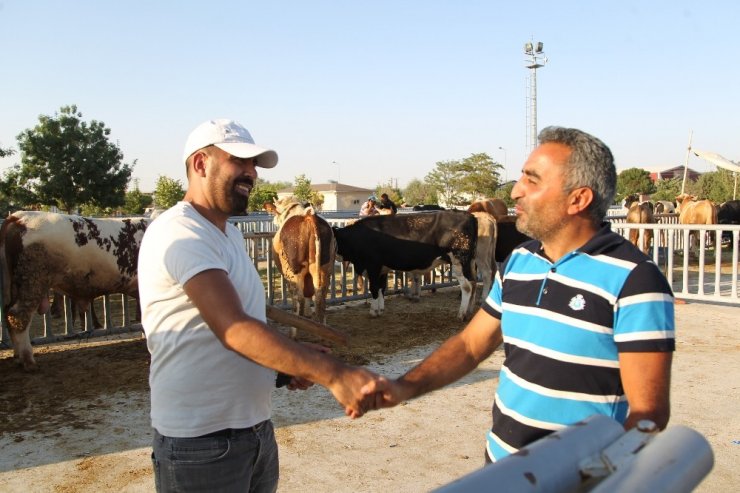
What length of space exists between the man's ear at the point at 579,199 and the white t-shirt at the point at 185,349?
1241mm

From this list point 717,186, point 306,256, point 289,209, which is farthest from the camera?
point 717,186

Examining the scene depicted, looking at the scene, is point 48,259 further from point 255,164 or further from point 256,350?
point 256,350

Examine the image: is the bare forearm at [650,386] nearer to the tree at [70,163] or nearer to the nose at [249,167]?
the nose at [249,167]

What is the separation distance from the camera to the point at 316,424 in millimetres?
5480

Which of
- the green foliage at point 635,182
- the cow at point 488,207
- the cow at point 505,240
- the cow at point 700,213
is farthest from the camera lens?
the green foliage at point 635,182

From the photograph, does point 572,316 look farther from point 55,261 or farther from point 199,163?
point 55,261

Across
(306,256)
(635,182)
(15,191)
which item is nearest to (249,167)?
(306,256)

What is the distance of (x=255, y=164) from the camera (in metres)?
2.49

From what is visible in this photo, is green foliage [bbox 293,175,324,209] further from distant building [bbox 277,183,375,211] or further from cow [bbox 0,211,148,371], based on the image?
cow [bbox 0,211,148,371]

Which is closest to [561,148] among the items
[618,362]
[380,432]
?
[618,362]

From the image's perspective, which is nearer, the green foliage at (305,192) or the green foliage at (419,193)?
the green foliage at (305,192)

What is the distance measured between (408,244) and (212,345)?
29.2 ft

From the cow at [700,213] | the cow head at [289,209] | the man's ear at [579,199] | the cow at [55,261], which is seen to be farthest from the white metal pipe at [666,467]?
the cow at [700,213]

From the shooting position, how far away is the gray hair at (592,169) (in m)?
2.05
